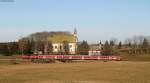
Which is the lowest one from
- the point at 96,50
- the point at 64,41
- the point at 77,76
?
the point at 77,76

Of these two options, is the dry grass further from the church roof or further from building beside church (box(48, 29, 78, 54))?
the church roof

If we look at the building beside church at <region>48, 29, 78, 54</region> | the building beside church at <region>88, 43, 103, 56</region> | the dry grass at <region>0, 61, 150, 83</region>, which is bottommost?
the dry grass at <region>0, 61, 150, 83</region>

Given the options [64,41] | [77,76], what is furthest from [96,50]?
[77,76]

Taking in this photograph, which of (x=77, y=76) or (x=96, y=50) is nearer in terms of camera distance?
(x=77, y=76)

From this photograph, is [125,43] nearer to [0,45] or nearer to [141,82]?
[0,45]

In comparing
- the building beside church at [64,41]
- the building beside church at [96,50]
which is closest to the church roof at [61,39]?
the building beside church at [64,41]

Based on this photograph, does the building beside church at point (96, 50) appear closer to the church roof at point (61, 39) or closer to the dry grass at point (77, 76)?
the church roof at point (61, 39)

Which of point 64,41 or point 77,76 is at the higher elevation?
point 64,41

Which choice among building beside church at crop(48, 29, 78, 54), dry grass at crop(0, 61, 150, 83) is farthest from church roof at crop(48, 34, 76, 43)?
dry grass at crop(0, 61, 150, 83)

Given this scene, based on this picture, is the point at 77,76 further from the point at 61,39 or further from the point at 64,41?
the point at 61,39

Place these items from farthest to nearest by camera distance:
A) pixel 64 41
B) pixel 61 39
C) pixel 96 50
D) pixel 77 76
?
pixel 61 39 → pixel 64 41 → pixel 96 50 → pixel 77 76

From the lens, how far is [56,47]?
15838 cm

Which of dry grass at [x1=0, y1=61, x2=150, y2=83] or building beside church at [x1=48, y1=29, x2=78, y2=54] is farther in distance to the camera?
building beside church at [x1=48, y1=29, x2=78, y2=54]

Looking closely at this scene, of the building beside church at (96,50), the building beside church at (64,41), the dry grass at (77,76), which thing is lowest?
the dry grass at (77,76)
